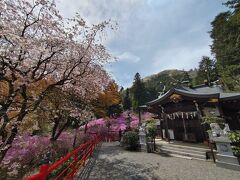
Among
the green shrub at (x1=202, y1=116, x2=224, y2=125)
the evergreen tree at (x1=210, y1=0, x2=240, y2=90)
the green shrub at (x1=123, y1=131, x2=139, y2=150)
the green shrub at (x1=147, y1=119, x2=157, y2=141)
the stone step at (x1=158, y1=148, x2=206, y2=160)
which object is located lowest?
the stone step at (x1=158, y1=148, x2=206, y2=160)

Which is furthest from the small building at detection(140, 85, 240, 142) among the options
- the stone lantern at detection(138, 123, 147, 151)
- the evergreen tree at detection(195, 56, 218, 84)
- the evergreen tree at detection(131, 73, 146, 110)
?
the evergreen tree at detection(195, 56, 218, 84)

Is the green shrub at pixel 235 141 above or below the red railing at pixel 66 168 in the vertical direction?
above

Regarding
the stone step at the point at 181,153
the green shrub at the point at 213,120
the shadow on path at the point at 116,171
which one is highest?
the green shrub at the point at 213,120

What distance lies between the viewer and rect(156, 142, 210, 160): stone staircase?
9144mm

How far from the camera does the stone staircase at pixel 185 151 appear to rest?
30.0ft

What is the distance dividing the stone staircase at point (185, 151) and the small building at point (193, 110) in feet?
4.17

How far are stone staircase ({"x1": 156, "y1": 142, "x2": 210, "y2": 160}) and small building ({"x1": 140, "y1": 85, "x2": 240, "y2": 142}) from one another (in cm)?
127

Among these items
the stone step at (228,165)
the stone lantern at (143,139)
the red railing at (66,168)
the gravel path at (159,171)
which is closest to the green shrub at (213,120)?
the gravel path at (159,171)

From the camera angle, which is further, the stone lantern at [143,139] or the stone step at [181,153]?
the stone lantern at [143,139]

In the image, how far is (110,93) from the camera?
18.6 metres

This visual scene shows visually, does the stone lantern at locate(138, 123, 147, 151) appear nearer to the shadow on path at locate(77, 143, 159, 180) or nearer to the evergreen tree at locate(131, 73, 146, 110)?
the shadow on path at locate(77, 143, 159, 180)

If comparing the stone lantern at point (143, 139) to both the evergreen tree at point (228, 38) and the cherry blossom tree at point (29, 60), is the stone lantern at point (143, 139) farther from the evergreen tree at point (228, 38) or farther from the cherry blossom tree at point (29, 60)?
the evergreen tree at point (228, 38)

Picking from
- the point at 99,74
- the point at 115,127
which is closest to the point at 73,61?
the point at 99,74

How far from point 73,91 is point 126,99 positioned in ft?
98.7
